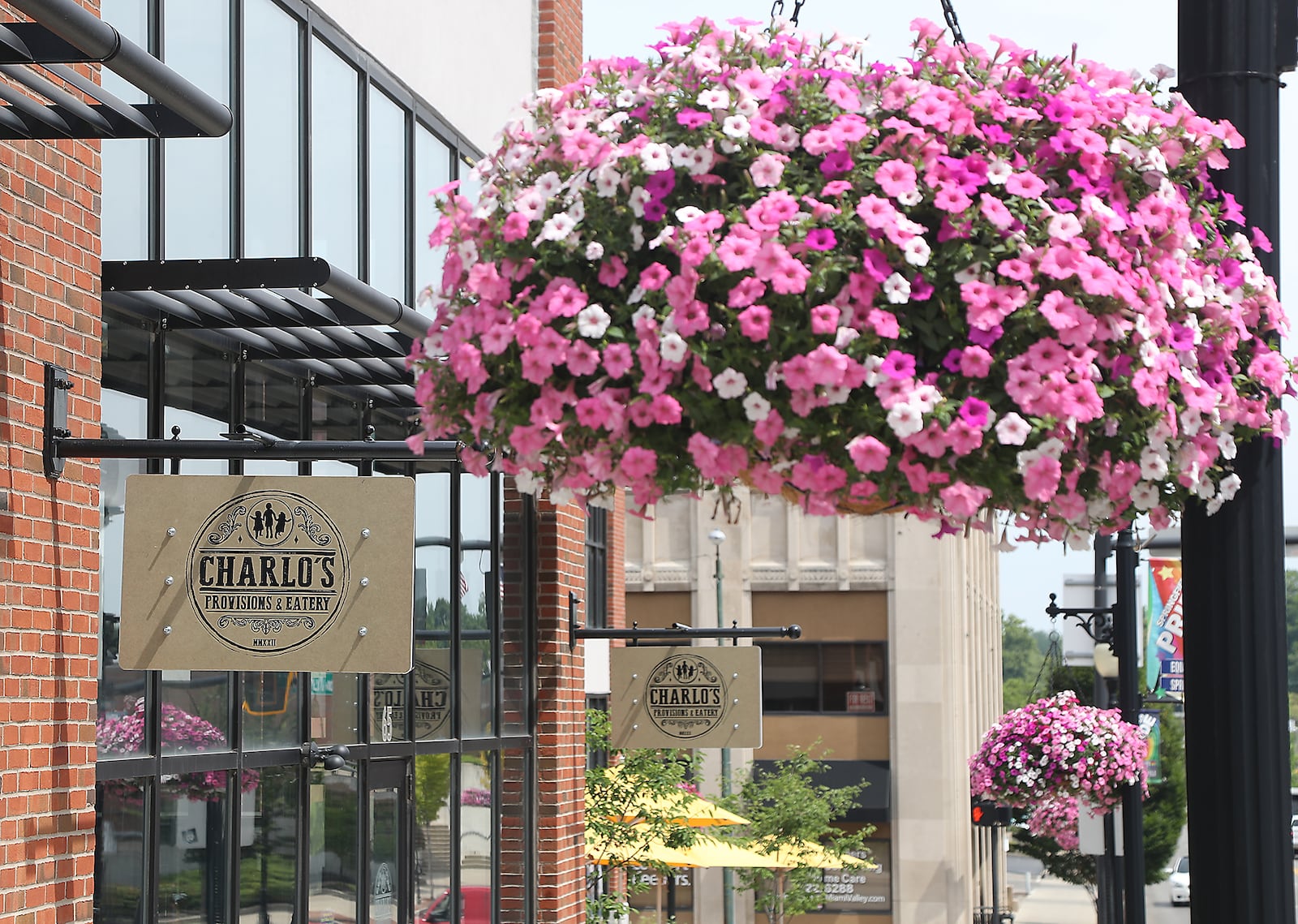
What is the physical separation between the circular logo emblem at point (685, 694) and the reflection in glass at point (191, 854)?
7325 millimetres

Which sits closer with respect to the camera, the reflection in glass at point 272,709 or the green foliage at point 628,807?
the reflection in glass at point 272,709

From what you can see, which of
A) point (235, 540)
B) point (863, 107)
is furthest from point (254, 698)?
point (863, 107)

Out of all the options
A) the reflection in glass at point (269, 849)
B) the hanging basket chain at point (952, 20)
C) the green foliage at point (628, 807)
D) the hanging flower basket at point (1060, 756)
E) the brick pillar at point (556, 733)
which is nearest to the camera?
the hanging basket chain at point (952, 20)

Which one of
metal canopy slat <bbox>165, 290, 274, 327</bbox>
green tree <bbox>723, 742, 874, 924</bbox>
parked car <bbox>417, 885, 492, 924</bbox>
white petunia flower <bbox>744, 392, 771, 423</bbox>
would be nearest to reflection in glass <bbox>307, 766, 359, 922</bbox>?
parked car <bbox>417, 885, 492, 924</bbox>

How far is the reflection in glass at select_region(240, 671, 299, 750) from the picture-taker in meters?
9.92

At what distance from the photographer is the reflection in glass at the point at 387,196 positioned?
38.7 ft

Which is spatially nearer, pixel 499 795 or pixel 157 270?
pixel 157 270

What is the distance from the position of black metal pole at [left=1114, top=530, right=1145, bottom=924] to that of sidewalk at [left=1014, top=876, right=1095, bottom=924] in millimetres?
35425

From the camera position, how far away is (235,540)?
7770 millimetres

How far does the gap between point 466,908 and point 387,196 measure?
226 inches

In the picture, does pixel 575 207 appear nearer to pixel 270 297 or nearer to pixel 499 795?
pixel 270 297

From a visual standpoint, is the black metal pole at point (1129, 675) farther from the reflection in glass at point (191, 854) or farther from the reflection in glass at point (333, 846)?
the reflection in glass at point (191, 854)

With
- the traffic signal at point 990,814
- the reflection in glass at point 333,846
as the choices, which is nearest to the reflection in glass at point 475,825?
the reflection in glass at point 333,846

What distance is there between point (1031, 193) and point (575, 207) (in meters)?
0.80
